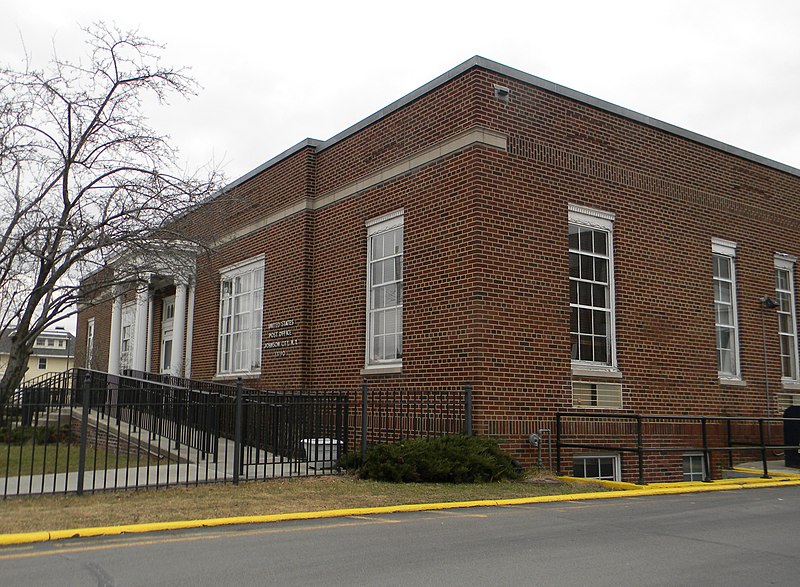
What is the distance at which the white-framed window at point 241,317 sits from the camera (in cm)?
1825

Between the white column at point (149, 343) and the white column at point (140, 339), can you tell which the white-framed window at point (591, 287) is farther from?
the white column at point (149, 343)

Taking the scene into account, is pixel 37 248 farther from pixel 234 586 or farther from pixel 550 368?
pixel 234 586

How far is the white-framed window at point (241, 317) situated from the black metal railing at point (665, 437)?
7.71 m

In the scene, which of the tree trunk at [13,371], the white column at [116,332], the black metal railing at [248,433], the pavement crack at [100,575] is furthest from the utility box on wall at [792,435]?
the white column at [116,332]

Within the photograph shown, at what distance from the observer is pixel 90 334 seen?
108 ft

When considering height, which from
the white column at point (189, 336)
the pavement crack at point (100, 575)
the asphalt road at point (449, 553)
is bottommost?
the pavement crack at point (100, 575)

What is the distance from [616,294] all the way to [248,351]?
8662 millimetres

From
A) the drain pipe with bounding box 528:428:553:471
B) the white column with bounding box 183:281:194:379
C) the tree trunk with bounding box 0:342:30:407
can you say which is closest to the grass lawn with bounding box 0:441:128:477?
the tree trunk with bounding box 0:342:30:407

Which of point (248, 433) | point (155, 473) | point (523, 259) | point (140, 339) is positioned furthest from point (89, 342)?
point (523, 259)

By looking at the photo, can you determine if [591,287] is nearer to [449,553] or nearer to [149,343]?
[449,553]

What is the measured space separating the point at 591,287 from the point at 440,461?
183 inches

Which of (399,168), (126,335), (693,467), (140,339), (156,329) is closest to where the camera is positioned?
(399,168)

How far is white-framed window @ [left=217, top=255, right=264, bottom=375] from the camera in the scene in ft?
59.9

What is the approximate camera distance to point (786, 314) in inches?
674
